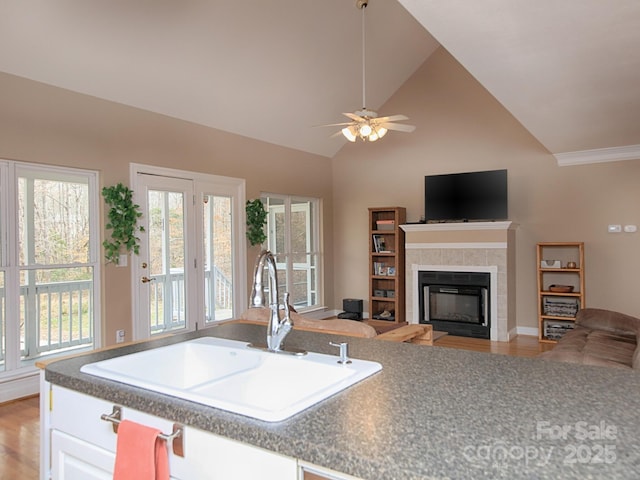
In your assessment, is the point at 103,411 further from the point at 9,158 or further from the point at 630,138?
the point at 630,138

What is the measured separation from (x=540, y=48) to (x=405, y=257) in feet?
15.0

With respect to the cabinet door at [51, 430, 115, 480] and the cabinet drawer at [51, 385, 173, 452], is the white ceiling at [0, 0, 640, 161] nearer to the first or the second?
the cabinet drawer at [51, 385, 173, 452]

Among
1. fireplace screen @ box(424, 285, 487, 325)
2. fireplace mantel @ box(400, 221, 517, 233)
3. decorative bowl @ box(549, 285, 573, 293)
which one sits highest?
fireplace mantel @ box(400, 221, 517, 233)

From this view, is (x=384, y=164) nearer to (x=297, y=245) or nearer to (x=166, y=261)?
(x=297, y=245)

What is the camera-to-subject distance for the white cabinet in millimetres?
971

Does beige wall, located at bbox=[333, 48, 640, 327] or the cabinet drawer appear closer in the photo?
the cabinet drawer

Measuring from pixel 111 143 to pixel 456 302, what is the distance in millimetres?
4754

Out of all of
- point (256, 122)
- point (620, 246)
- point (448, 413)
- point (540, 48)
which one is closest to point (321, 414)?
point (448, 413)

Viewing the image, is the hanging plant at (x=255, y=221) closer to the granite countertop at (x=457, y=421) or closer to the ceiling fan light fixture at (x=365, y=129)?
the ceiling fan light fixture at (x=365, y=129)

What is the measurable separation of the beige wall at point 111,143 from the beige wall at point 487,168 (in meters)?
1.99

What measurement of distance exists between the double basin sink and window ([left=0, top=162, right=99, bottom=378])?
10.1 ft

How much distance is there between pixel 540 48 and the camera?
2.74 metres

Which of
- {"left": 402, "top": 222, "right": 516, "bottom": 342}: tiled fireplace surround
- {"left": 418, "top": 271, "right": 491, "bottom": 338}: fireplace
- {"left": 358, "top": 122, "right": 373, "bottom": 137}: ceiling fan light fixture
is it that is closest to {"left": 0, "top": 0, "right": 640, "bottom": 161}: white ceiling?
{"left": 358, "top": 122, "right": 373, "bottom": 137}: ceiling fan light fixture

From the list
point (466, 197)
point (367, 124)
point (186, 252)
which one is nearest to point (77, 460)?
point (367, 124)
